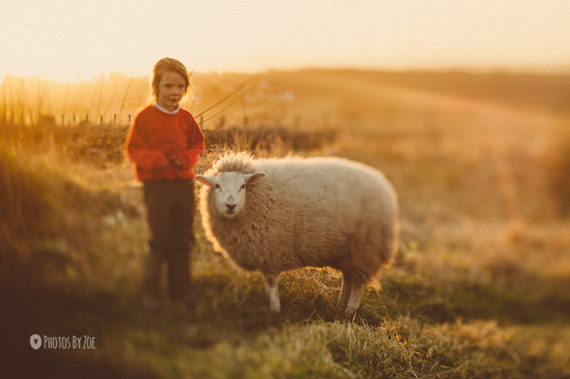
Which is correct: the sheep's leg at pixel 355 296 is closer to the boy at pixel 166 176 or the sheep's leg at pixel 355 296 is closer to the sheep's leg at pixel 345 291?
the sheep's leg at pixel 345 291

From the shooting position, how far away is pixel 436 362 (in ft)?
11.7

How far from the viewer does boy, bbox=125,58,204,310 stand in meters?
2.20

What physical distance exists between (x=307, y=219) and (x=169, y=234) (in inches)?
51.3

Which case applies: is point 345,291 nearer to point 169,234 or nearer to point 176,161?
point 169,234

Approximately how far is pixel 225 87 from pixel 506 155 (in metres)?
18.2

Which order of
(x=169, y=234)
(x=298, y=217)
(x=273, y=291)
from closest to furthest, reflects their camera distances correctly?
(x=169, y=234)
(x=273, y=291)
(x=298, y=217)

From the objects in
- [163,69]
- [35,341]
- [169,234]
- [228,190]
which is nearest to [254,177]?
[228,190]

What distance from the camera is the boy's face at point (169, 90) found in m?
2.27

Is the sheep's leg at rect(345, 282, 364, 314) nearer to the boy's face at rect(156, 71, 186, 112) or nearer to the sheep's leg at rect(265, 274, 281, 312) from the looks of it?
the sheep's leg at rect(265, 274, 281, 312)

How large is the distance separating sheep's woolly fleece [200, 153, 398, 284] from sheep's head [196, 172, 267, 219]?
0.46 ft

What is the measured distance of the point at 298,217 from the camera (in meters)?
3.15

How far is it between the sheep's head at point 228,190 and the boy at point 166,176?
343 millimetres

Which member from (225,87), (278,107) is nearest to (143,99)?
(225,87)

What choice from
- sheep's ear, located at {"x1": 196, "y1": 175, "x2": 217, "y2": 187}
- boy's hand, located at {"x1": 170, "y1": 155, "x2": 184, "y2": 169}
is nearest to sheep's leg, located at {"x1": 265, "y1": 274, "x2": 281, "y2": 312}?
sheep's ear, located at {"x1": 196, "y1": 175, "x2": 217, "y2": 187}
